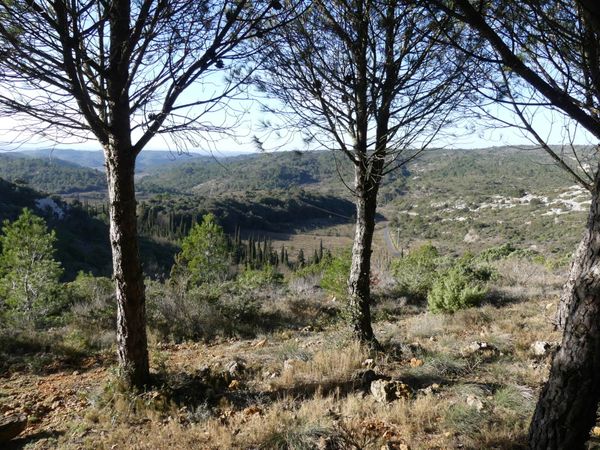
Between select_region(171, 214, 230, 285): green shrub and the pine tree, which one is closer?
select_region(171, 214, 230, 285): green shrub

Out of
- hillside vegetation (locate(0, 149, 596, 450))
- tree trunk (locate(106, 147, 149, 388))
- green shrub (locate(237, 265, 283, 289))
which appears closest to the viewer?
hillside vegetation (locate(0, 149, 596, 450))

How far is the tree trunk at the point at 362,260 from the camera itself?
15.1ft

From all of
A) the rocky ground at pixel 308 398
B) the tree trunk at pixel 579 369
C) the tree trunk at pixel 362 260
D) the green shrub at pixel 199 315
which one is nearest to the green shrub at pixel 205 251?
the green shrub at pixel 199 315

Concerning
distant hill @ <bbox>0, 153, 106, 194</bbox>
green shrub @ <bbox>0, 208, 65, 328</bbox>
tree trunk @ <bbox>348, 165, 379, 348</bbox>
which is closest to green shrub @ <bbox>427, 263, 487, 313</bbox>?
tree trunk @ <bbox>348, 165, 379, 348</bbox>

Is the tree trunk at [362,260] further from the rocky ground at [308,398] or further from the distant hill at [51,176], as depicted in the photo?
the distant hill at [51,176]

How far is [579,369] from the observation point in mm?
1994

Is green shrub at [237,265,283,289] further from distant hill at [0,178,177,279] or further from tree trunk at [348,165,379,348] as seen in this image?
distant hill at [0,178,177,279]

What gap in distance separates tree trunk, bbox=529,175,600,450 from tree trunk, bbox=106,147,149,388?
3.35 meters

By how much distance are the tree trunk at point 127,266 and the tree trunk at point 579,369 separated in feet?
11.0

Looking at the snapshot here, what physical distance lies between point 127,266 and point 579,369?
11.5 ft

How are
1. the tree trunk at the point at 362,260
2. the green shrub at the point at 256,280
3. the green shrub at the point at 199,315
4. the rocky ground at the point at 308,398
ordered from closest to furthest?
1. the rocky ground at the point at 308,398
2. the tree trunk at the point at 362,260
3. the green shrub at the point at 199,315
4. the green shrub at the point at 256,280

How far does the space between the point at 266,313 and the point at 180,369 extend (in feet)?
10.0

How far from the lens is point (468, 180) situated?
93938 mm

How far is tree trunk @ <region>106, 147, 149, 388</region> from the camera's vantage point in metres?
3.51
